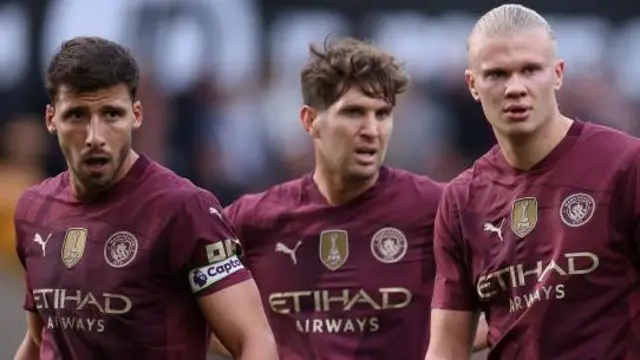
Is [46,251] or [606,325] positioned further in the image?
[46,251]

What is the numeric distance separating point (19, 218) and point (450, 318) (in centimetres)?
161

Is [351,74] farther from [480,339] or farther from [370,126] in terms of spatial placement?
[480,339]

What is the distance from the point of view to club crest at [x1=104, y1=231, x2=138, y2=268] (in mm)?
6012

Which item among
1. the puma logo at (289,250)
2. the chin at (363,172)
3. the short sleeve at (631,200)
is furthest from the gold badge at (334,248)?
the short sleeve at (631,200)

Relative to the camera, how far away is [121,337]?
5.99m

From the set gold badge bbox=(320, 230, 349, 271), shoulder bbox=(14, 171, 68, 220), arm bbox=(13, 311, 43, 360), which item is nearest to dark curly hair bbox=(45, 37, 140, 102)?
shoulder bbox=(14, 171, 68, 220)

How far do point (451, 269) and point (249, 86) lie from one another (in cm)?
427

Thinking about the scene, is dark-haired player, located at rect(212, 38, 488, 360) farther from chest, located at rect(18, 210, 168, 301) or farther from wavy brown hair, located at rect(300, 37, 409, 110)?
chest, located at rect(18, 210, 168, 301)

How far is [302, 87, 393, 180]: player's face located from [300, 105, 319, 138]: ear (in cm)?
10

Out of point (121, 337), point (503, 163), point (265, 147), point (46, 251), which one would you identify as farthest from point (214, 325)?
point (265, 147)

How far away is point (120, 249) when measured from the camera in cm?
604

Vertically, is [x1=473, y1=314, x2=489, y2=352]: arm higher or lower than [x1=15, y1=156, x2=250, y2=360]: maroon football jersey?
lower

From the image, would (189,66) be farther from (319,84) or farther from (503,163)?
(503,163)

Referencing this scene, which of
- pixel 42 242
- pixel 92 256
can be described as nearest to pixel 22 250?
pixel 42 242
